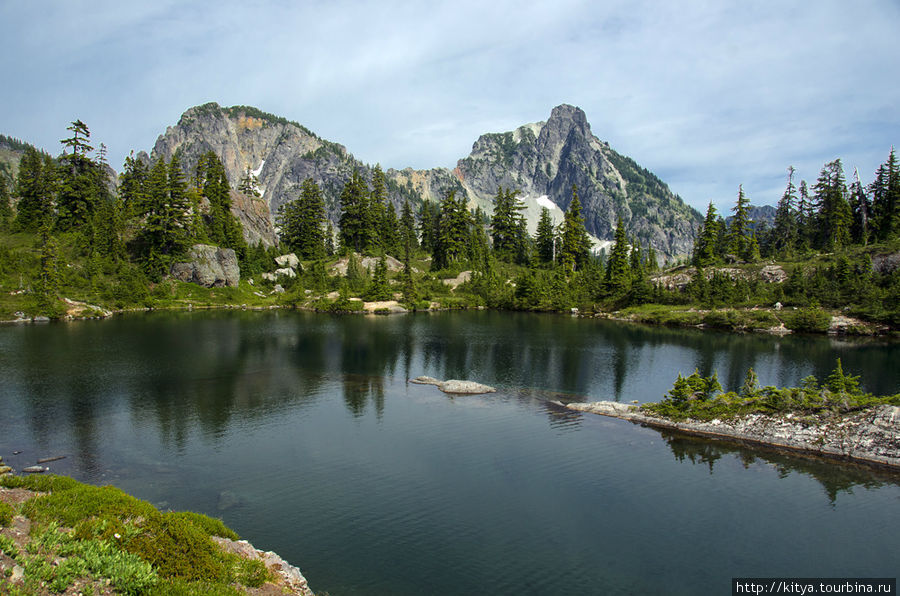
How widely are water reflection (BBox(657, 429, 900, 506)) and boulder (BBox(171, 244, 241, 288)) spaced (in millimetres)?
94722

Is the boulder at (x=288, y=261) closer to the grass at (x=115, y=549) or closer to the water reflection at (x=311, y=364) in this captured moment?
the water reflection at (x=311, y=364)

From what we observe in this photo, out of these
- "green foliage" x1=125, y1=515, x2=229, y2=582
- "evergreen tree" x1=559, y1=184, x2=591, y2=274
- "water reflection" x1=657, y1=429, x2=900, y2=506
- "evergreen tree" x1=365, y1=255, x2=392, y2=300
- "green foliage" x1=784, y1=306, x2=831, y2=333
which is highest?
"evergreen tree" x1=559, y1=184, x2=591, y2=274

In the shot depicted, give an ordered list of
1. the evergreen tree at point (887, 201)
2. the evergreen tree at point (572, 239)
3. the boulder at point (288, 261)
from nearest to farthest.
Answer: the evergreen tree at point (887, 201)
the boulder at point (288, 261)
the evergreen tree at point (572, 239)

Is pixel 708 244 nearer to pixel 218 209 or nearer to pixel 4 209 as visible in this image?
pixel 218 209

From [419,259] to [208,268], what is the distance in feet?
178

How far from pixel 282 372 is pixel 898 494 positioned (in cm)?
4393

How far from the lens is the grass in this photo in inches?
450

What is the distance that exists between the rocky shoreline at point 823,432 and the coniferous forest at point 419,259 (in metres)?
53.8

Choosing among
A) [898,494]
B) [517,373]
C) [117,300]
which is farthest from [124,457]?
[117,300]

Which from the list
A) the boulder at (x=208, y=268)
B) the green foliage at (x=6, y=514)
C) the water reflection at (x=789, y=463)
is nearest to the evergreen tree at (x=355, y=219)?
the boulder at (x=208, y=268)

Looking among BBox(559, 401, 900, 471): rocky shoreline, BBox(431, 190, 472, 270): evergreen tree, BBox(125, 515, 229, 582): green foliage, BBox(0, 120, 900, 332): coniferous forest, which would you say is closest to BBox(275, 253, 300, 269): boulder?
BBox(0, 120, 900, 332): coniferous forest

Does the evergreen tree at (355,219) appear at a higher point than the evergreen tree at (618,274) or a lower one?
higher

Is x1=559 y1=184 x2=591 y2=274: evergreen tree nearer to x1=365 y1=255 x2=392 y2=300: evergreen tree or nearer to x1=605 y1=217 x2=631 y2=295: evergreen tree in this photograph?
x1=605 y1=217 x2=631 y2=295: evergreen tree

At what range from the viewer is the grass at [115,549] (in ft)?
37.5
